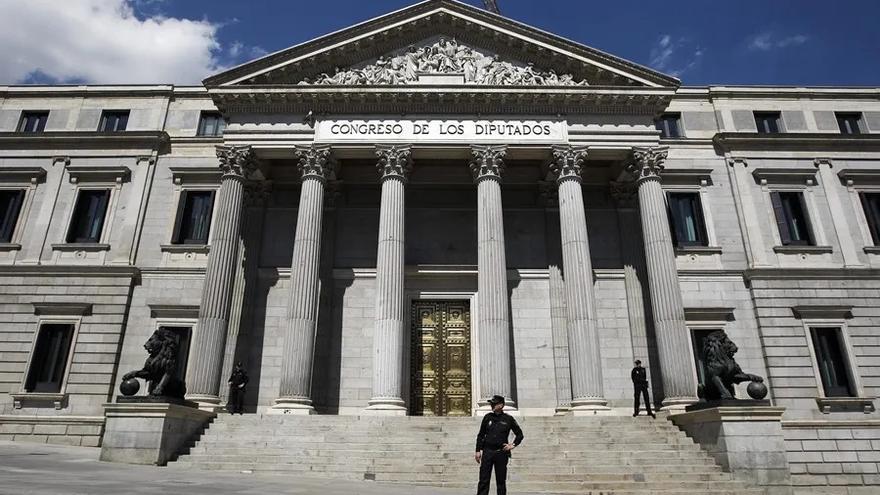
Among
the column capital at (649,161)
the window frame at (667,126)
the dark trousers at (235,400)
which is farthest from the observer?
the window frame at (667,126)

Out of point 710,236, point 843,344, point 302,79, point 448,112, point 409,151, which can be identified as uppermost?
point 302,79

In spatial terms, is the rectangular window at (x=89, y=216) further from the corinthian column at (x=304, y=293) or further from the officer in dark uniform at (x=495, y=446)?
the officer in dark uniform at (x=495, y=446)

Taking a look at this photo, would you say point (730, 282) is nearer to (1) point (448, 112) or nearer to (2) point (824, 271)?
(2) point (824, 271)

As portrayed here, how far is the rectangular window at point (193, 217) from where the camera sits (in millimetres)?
25906

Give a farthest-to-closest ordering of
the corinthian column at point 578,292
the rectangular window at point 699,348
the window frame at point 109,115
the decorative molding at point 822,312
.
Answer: the window frame at point 109,115 < the decorative molding at point 822,312 < the rectangular window at point 699,348 < the corinthian column at point 578,292

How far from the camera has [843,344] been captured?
78.7 ft

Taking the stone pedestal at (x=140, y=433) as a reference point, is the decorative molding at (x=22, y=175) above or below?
above

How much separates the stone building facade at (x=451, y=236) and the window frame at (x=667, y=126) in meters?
0.11

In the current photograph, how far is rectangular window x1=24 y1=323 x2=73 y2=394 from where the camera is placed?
23625 millimetres

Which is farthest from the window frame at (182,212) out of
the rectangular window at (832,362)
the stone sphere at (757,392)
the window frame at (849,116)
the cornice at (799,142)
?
the window frame at (849,116)

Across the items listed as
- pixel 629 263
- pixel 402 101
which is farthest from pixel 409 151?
pixel 629 263

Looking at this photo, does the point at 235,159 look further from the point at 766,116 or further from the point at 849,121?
the point at 849,121

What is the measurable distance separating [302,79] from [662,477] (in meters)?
19.7

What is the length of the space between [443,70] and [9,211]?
21.3m
